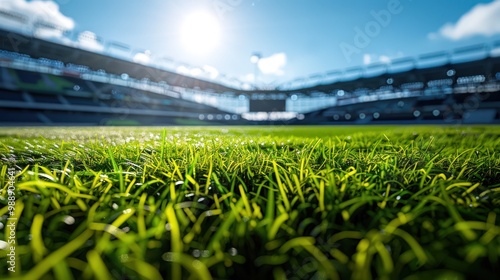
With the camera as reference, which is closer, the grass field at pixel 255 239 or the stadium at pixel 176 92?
the grass field at pixel 255 239

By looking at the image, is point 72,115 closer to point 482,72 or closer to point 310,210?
point 310,210

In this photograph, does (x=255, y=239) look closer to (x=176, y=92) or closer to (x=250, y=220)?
(x=250, y=220)

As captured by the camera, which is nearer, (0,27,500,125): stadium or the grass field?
the grass field

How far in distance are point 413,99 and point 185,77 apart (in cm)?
3583

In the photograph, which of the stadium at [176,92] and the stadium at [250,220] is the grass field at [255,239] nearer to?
the stadium at [250,220]

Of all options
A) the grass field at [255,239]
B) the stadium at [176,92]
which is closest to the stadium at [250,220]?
the grass field at [255,239]

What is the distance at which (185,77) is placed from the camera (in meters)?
38.7

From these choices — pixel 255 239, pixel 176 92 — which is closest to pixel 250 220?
pixel 255 239

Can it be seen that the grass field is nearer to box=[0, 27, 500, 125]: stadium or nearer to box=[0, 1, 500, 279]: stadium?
box=[0, 1, 500, 279]: stadium

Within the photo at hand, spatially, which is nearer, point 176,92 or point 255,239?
point 255,239

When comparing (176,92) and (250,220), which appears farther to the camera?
(176,92)

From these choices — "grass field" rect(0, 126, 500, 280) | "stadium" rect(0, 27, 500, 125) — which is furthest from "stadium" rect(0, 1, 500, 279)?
"stadium" rect(0, 27, 500, 125)

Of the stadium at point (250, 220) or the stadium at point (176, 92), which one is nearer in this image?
the stadium at point (250, 220)

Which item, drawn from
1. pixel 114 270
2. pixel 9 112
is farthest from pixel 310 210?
pixel 9 112
